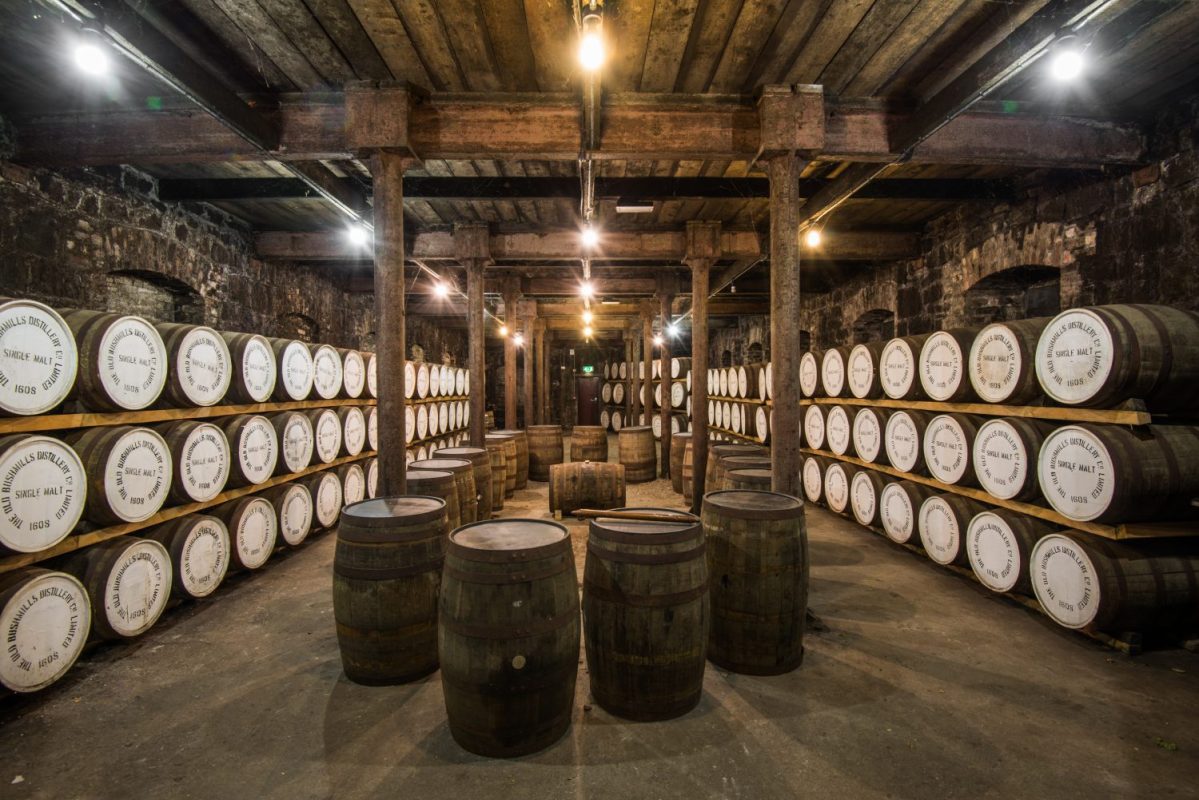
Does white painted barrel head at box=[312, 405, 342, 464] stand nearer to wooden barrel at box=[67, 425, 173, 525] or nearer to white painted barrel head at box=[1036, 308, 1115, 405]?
wooden barrel at box=[67, 425, 173, 525]

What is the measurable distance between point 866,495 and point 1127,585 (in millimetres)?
2671

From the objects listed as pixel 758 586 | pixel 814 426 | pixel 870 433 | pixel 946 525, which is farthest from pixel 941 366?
pixel 758 586

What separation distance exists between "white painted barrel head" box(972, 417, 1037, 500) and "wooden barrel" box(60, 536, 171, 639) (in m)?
5.79

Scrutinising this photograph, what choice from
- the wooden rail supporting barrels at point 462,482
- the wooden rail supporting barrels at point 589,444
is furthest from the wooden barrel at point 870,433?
the wooden rail supporting barrels at point 462,482

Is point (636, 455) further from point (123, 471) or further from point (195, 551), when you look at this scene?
point (123, 471)

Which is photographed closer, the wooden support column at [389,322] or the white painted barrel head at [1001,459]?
the white painted barrel head at [1001,459]

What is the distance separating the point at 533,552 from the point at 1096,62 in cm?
500

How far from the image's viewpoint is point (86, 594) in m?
2.97

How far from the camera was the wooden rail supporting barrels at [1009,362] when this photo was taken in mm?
3775

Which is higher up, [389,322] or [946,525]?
[389,322]

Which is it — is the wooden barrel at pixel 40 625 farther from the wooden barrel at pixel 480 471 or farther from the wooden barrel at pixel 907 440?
the wooden barrel at pixel 907 440

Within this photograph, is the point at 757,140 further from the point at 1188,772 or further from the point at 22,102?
the point at 22,102

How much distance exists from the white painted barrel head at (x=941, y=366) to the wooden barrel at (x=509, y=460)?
5092 millimetres

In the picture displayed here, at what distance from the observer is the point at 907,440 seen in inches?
195
